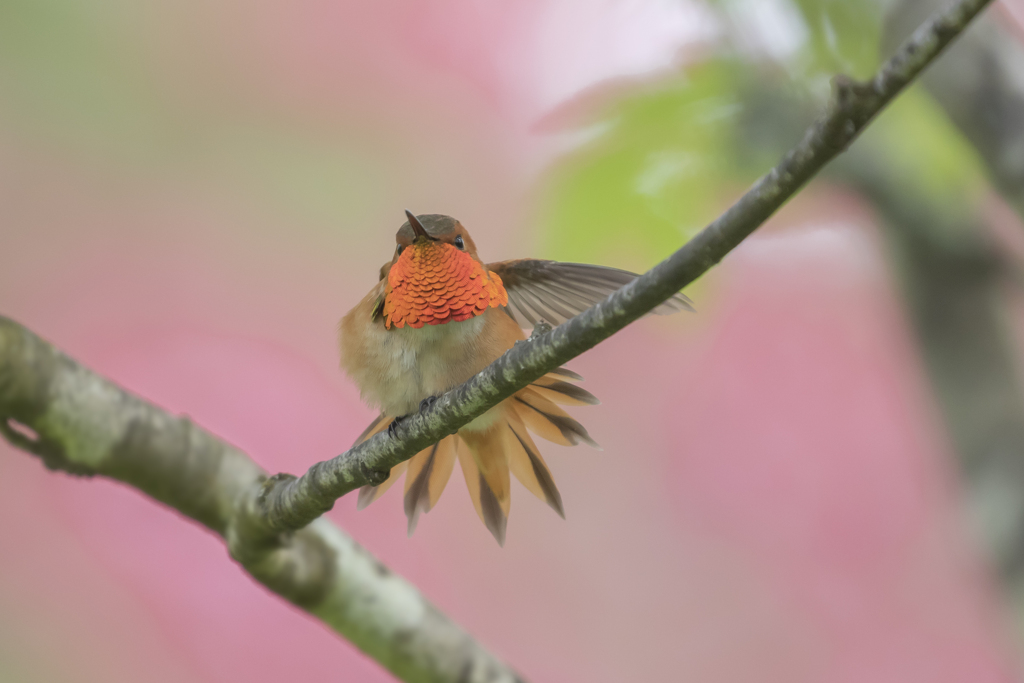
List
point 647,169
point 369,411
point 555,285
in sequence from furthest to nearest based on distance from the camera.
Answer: point 369,411 < point 647,169 < point 555,285

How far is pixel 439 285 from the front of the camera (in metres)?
0.57

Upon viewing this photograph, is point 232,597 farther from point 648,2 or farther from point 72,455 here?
point 648,2

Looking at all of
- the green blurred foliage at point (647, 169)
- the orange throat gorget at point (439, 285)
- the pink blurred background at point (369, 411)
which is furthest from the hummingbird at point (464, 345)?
the pink blurred background at point (369, 411)

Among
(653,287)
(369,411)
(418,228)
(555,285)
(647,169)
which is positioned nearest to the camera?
(653,287)

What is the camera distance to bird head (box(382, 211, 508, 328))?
1.85ft

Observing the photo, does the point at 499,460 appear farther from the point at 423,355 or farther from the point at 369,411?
the point at 369,411

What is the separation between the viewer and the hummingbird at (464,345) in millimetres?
573

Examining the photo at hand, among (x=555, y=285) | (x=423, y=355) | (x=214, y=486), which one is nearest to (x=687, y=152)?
(x=555, y=285)

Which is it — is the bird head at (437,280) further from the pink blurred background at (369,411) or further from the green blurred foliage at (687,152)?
the pink blurred background at (369,411)

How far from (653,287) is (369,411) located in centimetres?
127

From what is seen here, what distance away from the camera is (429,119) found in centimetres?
172

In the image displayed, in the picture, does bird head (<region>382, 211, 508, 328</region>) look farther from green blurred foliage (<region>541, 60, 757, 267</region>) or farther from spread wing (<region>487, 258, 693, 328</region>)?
green blurred foliage (<region>541, 60, 757, 267</region>)

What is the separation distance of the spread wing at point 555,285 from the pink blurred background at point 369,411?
85cm

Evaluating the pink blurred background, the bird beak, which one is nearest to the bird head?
the bird beak
